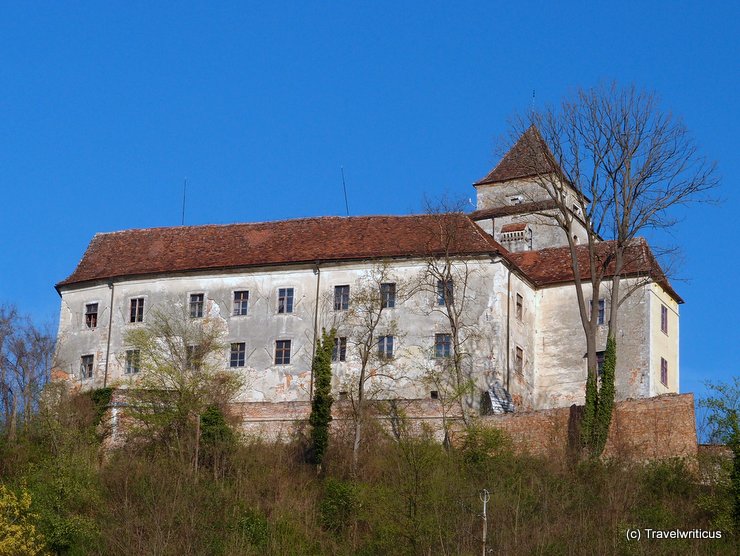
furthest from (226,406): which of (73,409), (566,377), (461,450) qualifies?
(566,377)

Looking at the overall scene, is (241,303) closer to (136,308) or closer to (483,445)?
(136,308)

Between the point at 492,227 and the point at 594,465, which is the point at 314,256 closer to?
the point at 492,227

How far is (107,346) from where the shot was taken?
186 ft

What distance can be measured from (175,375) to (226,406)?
208 centimetres

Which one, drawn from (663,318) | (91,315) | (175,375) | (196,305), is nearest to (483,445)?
(175,375)

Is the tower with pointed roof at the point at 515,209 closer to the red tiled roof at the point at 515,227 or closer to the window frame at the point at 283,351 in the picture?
the red tiled roof at the point at 515,227

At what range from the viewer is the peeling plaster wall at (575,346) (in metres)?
54.0

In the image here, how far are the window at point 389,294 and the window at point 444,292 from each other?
165 centimetres

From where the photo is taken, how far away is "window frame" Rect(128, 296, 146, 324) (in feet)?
186

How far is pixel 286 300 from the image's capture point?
5566cm

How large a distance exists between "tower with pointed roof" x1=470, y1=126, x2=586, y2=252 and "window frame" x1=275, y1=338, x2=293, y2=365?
10.9 m

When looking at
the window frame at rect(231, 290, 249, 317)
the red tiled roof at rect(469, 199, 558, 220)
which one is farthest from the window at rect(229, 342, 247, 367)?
the red tiled roof at rect(469, 199, 558, 220)

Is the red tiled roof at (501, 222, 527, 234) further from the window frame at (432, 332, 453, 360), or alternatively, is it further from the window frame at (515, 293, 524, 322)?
the window frame at (432, 332, 453, 360)

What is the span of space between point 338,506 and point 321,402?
17.8ft
